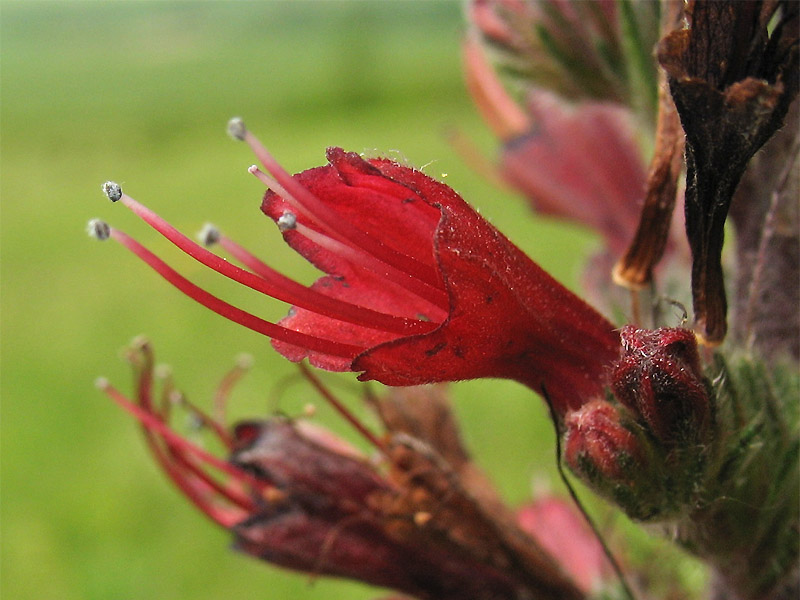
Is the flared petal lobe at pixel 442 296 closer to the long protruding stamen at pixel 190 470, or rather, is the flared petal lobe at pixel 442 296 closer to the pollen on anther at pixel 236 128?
the pollen on anther at pixel 236 128

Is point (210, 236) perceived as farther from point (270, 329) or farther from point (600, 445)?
point (600, 445)

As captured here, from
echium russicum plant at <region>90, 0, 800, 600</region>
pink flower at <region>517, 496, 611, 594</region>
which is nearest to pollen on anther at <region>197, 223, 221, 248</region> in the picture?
echium russicum plant at <region>90, 0, 800, 600</region>

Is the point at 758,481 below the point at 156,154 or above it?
below

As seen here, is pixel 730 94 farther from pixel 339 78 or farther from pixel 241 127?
pixel 339 78

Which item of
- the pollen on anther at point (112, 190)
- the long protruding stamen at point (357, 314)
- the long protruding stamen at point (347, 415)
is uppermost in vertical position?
the pollen on anther at point (112, 190)

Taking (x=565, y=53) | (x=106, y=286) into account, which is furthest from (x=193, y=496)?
(x=106, y=286)

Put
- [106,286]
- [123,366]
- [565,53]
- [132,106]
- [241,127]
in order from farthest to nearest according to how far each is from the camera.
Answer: [132,106], [106,286], [123,366], [565,53], [241,127]

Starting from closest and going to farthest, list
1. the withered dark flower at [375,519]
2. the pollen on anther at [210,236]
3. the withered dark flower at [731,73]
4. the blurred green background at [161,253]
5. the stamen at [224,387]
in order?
the withered dark flower at [731,73]
the pollen on anther at [210,236]
the withered dark flower at [375,519]
the stamen at [224,387]
the blurred green background at [161,253]

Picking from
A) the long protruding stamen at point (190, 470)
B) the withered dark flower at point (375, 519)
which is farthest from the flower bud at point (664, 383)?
the long protruding stamen at point (190, 470)
